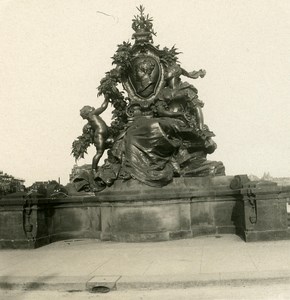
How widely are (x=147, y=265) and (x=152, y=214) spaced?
3384 millimetres

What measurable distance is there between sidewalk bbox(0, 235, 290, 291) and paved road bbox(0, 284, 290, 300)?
0.16 metres

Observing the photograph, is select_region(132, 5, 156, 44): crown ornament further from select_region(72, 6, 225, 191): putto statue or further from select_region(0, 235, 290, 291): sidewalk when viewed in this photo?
select_region(0, 235, 290, 291): sidewalk

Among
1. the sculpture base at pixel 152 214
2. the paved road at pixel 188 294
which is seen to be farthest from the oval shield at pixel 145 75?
the paved road at pixel 188 294

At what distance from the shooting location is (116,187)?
12523mm

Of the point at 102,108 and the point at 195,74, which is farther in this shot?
the point at 195,74

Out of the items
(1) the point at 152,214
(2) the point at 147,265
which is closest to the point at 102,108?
(1) the point at 152,214

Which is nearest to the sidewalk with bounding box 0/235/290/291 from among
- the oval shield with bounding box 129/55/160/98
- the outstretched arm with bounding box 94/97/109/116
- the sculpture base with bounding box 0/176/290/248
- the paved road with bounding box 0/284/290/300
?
the paved road with bounding box 0/284/290/300

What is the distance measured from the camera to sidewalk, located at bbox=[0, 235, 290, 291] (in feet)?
23.1

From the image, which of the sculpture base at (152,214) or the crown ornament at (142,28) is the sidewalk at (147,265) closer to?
the sculpture base at (152,214)

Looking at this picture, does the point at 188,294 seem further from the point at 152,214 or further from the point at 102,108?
the point at 102,108

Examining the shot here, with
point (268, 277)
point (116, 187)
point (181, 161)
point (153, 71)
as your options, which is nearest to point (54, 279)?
point (268, 277)

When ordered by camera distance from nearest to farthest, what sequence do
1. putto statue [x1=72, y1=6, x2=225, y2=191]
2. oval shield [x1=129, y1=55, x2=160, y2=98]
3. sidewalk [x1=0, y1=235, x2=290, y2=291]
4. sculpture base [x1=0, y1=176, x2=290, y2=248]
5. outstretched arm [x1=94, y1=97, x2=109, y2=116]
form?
sidewalk [x1=0, y1=235, x2=290, y2=291] < sculpture base [x1=0, y1=176, x2=290, y2=248] < putto statue [x1=72, y1=6, x2=225, y2=191] < outstretched arm [x1=94, y1=97, x2=109, y2=116] < oval shield [x1=129, y1=55, x2=160, y2=98]

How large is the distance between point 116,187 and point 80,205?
119 centimetres

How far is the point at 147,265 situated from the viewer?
27.1 feet
